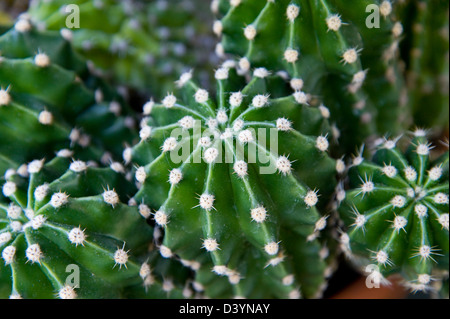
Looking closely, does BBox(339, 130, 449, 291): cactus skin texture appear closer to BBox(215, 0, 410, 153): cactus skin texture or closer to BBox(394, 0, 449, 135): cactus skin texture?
BBox(215, 0, 410, 153): cactus skin texture

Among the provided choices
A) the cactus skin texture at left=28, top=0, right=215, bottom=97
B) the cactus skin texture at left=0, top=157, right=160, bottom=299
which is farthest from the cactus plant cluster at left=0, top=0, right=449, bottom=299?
the cactus skin texture at left=28, top=0, right=215, bottom=97
